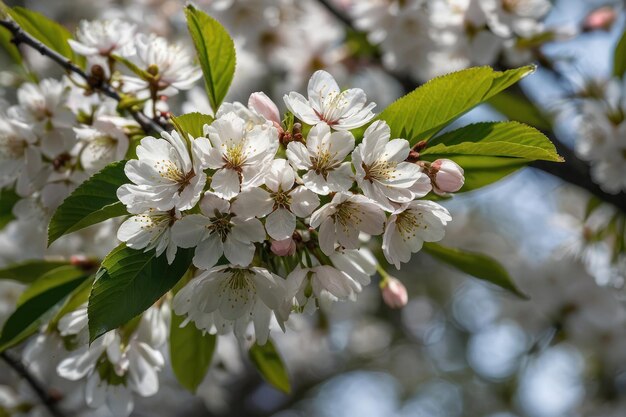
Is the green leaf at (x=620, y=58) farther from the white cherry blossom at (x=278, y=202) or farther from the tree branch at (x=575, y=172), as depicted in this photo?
the white cherry blossom at (x=278, y=202)

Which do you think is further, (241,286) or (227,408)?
(227,408)

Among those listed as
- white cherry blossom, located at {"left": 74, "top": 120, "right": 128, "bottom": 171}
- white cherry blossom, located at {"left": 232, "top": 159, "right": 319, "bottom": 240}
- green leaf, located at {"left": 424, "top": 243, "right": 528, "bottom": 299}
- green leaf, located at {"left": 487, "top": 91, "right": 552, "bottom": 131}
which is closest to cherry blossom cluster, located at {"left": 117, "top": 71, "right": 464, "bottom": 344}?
white cherry blossom, located at {"left": 232, "top": 159, "right": 319, "bottom": 240}

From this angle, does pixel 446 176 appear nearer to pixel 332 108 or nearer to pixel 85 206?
pixel 332 108

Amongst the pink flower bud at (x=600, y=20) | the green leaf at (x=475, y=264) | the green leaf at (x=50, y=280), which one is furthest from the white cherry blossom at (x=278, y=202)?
the pink flower bud at (x=600, y=20)

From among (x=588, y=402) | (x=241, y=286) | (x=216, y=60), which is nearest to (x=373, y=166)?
(x=241, y=286)

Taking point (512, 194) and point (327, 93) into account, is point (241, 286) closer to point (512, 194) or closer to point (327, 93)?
point (327, 93)

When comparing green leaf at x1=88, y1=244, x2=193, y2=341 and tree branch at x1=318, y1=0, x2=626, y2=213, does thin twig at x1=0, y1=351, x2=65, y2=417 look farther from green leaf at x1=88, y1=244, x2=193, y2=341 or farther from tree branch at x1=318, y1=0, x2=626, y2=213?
tree branch at x1=318, y1=0, x2=626, y2=213
